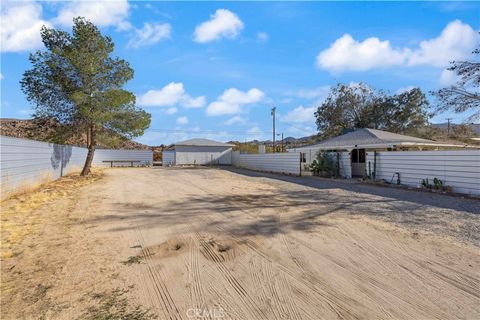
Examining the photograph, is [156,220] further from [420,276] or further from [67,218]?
[420,276]

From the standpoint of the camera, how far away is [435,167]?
13438mm

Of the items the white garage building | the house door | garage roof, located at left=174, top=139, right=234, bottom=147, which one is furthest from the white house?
garage roof, located at left=174, top=139, right=234, bottom=147

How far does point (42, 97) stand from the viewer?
19.5 m

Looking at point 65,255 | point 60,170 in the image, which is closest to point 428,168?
point 65,255

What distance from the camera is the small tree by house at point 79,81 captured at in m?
19.2

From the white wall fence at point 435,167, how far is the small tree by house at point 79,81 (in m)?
14.1

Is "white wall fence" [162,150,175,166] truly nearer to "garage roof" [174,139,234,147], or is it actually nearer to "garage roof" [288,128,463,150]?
"garage roof" [174,139,234,147]

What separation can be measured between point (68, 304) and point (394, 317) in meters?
3.11

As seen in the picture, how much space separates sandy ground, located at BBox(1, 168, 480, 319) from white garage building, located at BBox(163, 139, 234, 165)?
1352 inches

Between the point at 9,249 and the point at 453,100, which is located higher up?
the point at 453,100

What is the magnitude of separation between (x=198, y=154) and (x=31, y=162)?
29948 mm

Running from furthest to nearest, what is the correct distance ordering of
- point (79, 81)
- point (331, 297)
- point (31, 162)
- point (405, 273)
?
point (79, 81), point (31, 162), point (405, 273), point (331, 297)

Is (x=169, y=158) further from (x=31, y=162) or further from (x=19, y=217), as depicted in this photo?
(x=19, y=217)

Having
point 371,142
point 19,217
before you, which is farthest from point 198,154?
point 19,217
